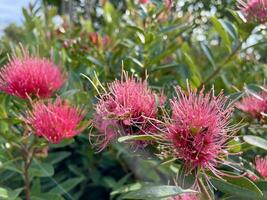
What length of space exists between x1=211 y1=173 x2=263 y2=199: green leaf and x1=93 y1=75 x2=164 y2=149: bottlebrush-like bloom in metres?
0.17

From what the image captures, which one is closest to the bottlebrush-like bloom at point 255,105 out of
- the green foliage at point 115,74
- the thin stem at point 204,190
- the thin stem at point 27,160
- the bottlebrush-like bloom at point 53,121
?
the green foliage at point 115,74

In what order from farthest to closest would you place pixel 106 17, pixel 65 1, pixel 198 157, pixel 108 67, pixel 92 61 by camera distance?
1. pixel 65 1
2. pixel 106 17
3. pixel 108 67
4. pixel 92 61
5. pixel 198 157

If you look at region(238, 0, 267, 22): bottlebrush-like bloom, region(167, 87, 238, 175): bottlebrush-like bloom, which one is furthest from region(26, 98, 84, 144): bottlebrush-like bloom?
region(238, 0, 267, 22): bottlebrush-like bloom

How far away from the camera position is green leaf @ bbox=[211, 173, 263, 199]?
0.92 m

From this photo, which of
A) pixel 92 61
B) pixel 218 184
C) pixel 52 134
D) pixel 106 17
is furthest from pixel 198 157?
pixel 106 17

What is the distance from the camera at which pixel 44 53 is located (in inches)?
75.0

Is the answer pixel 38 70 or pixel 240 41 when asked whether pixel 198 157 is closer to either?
pixel 38 70

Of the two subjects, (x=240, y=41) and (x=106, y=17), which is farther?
(x=106, y=17)

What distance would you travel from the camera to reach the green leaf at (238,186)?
92 centimetres

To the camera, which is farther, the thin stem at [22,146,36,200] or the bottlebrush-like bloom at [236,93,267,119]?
the thin stem at [22,146,36,200]

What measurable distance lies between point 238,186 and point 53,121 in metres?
0.41

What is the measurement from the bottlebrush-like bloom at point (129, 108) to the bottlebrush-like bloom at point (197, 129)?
0.06m

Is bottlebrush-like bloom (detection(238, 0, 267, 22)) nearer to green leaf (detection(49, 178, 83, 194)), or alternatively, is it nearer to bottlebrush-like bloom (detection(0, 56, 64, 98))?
bottlebrush-like bloom (detection(0, 56, 64, 98))

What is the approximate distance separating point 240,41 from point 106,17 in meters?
1.03
